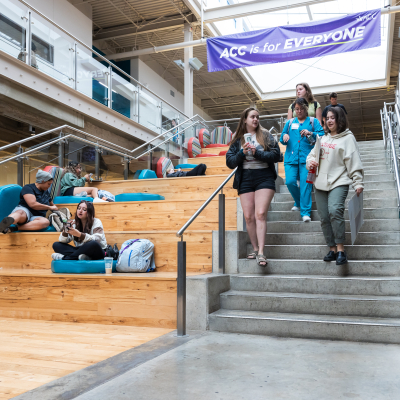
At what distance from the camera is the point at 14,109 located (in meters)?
8.52

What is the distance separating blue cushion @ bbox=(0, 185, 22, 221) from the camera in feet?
17.9

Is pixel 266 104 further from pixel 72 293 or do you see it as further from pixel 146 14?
pixel 72 293

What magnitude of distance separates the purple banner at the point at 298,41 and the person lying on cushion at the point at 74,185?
458cm

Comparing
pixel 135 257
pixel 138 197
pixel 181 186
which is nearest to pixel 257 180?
pixel 135 257

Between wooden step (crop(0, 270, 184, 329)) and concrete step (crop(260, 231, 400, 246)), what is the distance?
135 centimetres

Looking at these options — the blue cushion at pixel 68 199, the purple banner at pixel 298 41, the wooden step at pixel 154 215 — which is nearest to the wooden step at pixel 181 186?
the wooden step at pixel 154 215

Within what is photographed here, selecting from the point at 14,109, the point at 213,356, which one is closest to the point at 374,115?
the point at 14,109

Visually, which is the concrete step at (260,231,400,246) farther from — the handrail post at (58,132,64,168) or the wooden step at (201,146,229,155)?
the wooden step at (201,146,229,155)

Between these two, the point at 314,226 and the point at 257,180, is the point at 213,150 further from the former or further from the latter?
the point at 257,180

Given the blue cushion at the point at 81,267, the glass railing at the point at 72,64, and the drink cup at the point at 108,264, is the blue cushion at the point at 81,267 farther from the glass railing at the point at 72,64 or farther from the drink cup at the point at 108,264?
the glass railing at the point at 72,64

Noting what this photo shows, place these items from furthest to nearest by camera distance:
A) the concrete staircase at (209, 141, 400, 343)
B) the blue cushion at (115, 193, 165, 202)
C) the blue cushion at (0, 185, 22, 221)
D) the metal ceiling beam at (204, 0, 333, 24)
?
the metal ceiling beam at (204, 0, 333, 24) < the blue cushion at (115, 193, 165, 202) < the blue cushion at (0, 185, 22, 221) < the concrete staircase at (209, 141, 400, 343)

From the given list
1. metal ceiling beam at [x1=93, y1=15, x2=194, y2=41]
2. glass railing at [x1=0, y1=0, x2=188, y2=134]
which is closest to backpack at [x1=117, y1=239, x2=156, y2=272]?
glass railing at [x1=0, y1=0, x2=188, y2=134]

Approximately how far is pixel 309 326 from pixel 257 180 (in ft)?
4.87

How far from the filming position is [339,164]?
3.93 meters
